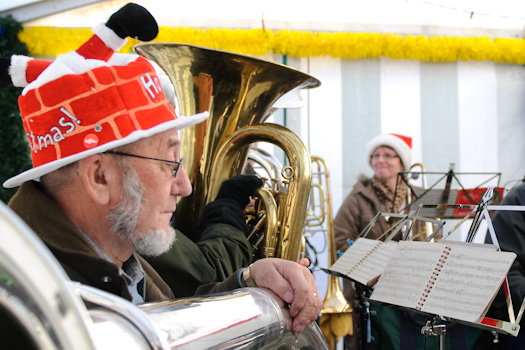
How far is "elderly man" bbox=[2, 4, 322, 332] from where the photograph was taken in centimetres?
121

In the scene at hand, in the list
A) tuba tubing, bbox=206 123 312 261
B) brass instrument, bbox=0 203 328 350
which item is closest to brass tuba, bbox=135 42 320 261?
tuba tubing, bbox=206 123 312 261

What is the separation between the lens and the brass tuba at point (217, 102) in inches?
92.7

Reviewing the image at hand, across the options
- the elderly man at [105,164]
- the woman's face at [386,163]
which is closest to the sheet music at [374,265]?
the elderly man at [105,164]

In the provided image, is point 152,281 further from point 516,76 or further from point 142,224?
point 516,76

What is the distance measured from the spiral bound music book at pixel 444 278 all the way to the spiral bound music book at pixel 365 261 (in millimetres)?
141

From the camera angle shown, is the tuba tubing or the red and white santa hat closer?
the tuba tubing

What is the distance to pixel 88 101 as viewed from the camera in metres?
1.31

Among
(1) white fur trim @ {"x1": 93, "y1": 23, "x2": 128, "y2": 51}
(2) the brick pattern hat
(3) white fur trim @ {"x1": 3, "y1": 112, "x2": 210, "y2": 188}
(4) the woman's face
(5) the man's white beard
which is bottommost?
(4) the woman's face

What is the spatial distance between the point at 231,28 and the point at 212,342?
456 centimetres

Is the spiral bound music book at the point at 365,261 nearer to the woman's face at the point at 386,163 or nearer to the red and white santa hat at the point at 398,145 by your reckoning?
the woman's face at the point at 386,163

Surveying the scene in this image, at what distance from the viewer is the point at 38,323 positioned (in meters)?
0.37

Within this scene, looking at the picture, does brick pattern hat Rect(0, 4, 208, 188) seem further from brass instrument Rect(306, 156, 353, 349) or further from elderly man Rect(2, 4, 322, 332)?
brass instrument Rect(306, 156, 353, 349)

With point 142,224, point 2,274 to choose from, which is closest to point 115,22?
point 142,224

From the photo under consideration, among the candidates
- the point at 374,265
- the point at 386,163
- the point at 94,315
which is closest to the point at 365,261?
the point at 374,265
